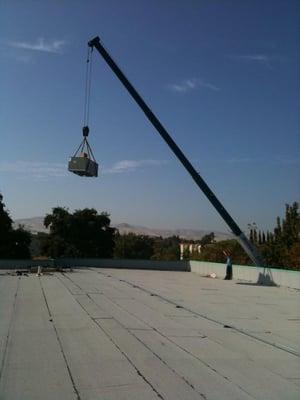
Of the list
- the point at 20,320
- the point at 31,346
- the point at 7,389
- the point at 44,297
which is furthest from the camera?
the point at 44,297

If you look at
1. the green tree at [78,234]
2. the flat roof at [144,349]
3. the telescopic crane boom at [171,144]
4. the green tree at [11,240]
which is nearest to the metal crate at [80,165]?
the flat roof at [144,349]

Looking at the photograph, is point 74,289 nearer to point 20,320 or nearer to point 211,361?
point 20,320

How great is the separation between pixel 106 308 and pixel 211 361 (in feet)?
22.8

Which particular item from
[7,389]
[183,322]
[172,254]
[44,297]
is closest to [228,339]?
[183,322]

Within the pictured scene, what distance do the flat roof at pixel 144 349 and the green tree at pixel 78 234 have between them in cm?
4608

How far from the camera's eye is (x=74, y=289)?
21891 mm

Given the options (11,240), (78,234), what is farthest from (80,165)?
(78,234)

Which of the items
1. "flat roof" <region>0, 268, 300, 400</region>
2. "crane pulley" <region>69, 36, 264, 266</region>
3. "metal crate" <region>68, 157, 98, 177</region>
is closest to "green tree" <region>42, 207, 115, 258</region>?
"crane pulley" <region>69, 36, 264, 266</region>

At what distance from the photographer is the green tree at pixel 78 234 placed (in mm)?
64625

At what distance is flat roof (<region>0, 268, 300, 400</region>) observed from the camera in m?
7.34

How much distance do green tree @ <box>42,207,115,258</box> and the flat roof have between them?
46.1m

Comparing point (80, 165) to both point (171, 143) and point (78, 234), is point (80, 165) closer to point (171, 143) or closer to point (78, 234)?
point (171, 143)

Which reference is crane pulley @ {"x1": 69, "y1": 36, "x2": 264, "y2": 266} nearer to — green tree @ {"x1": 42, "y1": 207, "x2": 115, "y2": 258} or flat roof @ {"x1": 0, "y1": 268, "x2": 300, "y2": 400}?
flat roof @ {"x1": 0, "y1": 268, "x2": 300, "y2": 400}

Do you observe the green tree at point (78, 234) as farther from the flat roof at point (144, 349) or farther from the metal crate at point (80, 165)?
the flat roof at point (144, 349)
